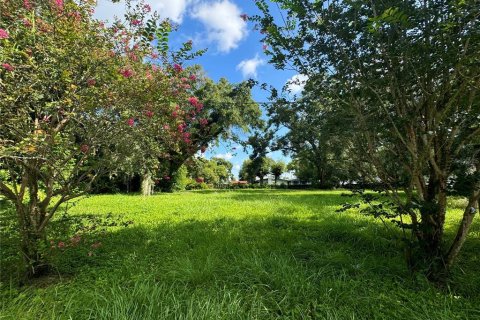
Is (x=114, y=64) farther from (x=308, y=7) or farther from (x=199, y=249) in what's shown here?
(x=199, y=249)

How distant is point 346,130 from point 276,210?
480cm

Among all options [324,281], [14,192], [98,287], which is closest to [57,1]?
[14,192]

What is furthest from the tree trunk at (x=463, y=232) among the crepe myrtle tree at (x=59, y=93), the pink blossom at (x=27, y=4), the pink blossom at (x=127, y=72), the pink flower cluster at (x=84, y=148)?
the pink blossom at (x=27, y=4)

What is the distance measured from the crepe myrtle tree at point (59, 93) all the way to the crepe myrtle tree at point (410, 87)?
178 centimetres

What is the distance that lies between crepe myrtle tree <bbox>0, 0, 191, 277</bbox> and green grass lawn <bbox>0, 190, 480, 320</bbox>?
2.53 ft

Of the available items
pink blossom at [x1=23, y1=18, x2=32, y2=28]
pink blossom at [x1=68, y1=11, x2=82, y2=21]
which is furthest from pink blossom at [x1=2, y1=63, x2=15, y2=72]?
pink blossom at [x1=68, y1=11, x2=82, y2=21]

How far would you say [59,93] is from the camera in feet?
9.91

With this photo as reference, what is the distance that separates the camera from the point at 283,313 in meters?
2.62

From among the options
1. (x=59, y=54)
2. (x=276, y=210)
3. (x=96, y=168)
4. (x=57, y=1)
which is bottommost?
(x=276, y=210)

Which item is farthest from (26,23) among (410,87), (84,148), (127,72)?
(410,87)

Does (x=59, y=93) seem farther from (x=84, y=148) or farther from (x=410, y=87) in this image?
(x=410, y=87)

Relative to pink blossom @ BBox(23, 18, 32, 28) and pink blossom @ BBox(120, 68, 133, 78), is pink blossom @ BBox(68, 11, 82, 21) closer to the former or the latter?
pink blossom @ BBox(23, 18, 32, 28)

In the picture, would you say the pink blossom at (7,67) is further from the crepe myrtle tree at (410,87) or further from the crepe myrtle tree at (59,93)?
the crepe myrtle tree at (410,87)

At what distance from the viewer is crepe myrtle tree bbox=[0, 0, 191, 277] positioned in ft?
8.31
